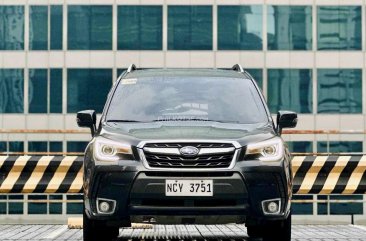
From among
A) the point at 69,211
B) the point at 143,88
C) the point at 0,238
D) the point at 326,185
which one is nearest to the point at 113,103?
the point at 143,88

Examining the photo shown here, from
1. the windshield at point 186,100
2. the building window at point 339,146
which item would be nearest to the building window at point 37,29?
the building window at point 339,146

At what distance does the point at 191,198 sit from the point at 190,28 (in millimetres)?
37014

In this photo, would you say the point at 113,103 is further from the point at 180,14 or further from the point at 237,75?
the point at 180,14

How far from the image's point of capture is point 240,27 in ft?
148

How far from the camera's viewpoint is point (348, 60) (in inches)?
1768

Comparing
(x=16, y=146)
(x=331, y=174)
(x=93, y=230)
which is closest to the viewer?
(x=93, y=230)

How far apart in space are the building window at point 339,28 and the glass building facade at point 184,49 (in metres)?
0.05

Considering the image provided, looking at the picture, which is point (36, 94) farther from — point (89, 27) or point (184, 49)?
point (184, 49)

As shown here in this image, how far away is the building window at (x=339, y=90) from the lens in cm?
4466

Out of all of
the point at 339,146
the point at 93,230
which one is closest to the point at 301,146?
the point at 339,146

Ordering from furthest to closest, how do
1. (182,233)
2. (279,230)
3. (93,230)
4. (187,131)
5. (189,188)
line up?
(182,233) < (279,230) < (93,230) < (187,131) < (189,188)

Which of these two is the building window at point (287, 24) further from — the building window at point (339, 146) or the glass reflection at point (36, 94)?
the glass reflection at point (36, 94)

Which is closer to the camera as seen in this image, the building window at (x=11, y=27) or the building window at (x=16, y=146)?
the building window at (x=16, y=146)

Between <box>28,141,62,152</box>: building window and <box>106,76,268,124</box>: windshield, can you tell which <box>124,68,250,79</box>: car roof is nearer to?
<box>106,76,268,124</box>: windshield
